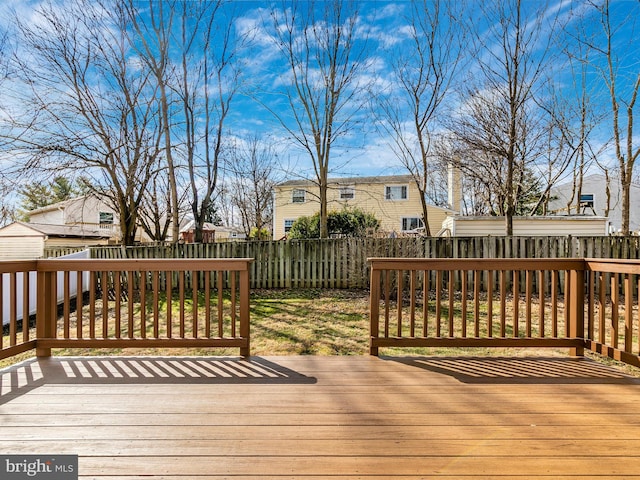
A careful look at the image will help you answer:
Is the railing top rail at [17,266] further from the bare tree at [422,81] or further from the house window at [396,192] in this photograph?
the house window at [396,192]

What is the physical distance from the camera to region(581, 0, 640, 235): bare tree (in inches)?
276

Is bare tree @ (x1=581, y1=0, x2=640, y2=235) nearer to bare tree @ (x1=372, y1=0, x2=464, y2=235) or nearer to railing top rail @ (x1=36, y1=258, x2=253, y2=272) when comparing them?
bare tree @ (x1=372, y1=0, x2=464, y2=235)

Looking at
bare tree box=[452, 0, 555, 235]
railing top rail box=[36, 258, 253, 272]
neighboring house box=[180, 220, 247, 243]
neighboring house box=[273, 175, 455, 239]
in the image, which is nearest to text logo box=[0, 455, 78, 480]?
railing top rail box=[36, 258, 253, 272]

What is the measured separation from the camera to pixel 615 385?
2367 mm

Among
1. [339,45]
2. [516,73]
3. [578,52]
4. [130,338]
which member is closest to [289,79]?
[339,45]

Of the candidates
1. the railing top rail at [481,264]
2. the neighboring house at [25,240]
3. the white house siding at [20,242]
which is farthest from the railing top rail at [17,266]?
the white house siding at [20,242]

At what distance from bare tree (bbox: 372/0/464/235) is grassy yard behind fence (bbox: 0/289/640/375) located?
5.37 m

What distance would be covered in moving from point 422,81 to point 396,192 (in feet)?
29.4

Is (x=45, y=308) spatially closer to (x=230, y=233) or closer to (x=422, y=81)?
(x=422, y=81)

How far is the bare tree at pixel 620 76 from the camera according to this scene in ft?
23.0

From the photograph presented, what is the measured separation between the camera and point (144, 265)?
277 cm

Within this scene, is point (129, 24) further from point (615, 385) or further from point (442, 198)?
point (442, 198)

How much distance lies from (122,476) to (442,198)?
777 inches

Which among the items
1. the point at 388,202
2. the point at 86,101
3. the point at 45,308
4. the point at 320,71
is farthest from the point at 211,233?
the point at 45,308
